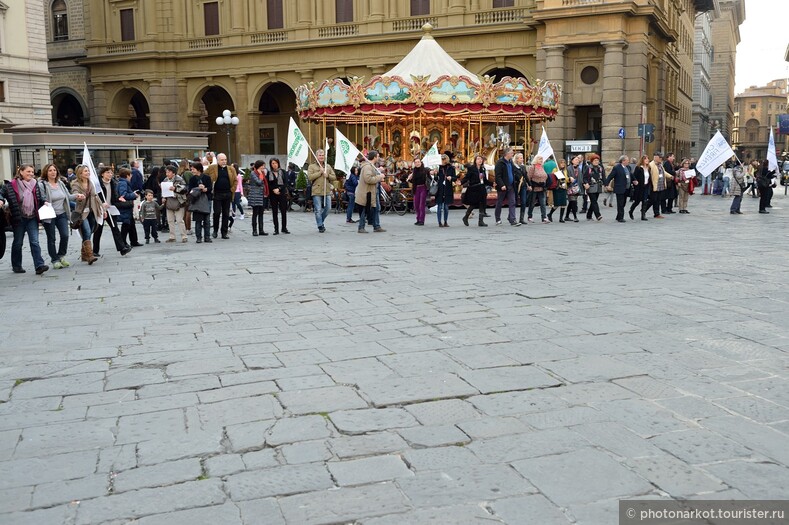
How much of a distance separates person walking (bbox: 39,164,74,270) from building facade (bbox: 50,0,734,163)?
2252cm

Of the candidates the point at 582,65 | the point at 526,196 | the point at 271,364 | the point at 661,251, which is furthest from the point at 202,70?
the point at 271,364

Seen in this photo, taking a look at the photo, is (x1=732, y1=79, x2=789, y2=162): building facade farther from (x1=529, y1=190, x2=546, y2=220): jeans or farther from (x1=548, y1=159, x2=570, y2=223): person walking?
(x1=529, y1=190, x2=546, y2=220): jeans

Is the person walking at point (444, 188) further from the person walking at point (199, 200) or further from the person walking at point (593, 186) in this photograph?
the person walking at point (199, 200)

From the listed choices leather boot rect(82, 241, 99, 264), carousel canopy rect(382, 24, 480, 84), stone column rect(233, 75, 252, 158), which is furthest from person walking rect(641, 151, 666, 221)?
stone column rect(233, 75, 252, 158)

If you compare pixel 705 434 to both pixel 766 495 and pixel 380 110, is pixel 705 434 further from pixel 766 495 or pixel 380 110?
pixel 380 110

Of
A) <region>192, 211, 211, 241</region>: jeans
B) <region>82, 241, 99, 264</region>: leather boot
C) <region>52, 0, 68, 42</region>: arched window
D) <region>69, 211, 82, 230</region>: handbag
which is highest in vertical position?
<region>52, 0, 68, 42</region>: arched window

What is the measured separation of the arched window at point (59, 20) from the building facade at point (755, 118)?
11996 cm

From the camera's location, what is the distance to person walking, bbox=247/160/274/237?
1520cm

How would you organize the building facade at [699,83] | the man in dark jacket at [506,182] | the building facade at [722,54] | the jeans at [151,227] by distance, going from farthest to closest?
Answer: the building facade at [722,54] → the building facade at [699,83] → the man in dark jacket at [506,182] → the jeans at [151,227]

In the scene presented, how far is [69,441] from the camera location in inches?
171

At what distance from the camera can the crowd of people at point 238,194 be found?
439 inches

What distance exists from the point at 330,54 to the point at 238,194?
1830 centimetres

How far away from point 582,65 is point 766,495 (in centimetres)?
3026

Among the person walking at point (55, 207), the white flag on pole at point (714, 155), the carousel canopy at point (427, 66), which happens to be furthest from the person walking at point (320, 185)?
the white flag on pole at point (714, 155)
